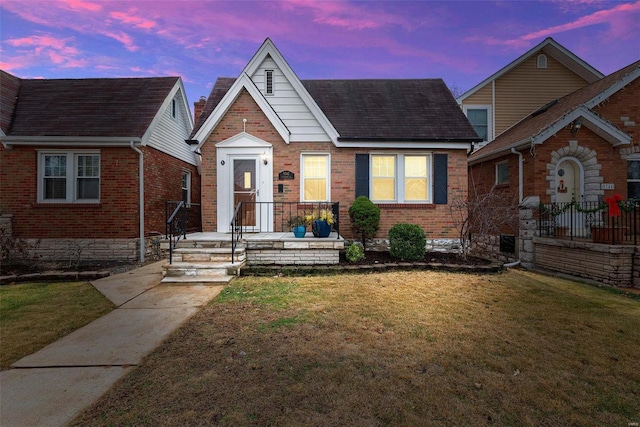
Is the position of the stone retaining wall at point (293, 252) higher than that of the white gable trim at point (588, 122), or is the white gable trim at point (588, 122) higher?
the white gable trim at point (588, 122)

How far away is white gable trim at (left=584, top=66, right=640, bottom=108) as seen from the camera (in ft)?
31.6

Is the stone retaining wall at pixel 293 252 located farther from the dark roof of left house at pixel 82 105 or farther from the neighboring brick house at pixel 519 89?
the neighboring brick house at pixel 519 89

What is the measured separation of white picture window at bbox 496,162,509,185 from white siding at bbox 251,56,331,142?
726 cm

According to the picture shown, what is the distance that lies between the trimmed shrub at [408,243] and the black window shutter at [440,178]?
88.5 inches

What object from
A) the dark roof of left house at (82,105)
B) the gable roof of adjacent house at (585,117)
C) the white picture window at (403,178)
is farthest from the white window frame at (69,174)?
the gable roof of adjacent house at (585,117)

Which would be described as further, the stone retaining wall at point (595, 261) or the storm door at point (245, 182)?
the storm door at point (245, 182)

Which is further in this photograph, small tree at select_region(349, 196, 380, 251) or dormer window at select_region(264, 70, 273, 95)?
dormer window at select_region(264, 70, 273, 95)

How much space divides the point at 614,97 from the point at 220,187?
14.3 metres

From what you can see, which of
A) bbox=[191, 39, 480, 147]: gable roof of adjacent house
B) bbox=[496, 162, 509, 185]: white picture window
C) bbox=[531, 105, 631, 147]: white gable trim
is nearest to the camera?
bbox=[531, 105, 631, 147]: white gable trim

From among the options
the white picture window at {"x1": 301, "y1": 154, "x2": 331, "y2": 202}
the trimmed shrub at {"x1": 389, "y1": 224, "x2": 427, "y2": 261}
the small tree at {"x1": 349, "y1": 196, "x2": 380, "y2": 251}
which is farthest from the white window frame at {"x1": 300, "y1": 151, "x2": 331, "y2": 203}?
the trimmed shrub at {"x1": 389, "y1": 224, "x2": 427, "y2": 261}

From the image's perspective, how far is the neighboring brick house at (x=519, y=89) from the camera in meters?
13.4

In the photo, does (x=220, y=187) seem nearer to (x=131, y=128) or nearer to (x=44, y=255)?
(x=131, y=128)

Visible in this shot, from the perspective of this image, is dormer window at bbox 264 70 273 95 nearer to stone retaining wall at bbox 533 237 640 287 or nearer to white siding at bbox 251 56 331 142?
white siding at bbox 251 56 331 142

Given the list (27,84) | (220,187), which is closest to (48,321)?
(220,187)
